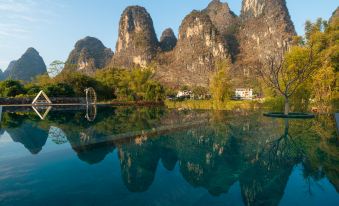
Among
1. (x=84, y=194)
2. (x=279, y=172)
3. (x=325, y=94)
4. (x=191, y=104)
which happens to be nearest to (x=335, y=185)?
(x=279, y=172)

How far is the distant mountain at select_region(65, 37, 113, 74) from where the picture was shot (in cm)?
13262

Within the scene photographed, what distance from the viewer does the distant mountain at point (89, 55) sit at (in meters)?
133

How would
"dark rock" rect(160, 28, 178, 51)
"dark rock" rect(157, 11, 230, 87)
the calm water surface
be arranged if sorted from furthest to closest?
"dark rock" rect(160, 28, 178, 51) < "dark rock" rect(157, 11, 230, 87) < the calm water surface

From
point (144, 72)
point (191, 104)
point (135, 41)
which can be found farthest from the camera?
point (135, 41)

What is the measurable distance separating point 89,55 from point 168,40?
45.9 meters

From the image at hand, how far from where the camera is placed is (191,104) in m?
26.5

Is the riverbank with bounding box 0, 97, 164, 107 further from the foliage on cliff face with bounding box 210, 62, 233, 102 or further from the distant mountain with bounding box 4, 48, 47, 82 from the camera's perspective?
the distant mountain with bounding box 4, 48, 47, 82

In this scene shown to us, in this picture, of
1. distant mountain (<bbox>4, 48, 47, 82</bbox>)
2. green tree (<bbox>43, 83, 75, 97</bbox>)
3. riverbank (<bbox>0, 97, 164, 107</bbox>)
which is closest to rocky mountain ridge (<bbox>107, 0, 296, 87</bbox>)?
green tree (<bbox>43, 83, 75, 97</bbox>)

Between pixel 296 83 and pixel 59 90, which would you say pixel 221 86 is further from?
pixel 59 90

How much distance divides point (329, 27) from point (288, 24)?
3993 inches

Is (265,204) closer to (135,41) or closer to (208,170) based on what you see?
(208,170)

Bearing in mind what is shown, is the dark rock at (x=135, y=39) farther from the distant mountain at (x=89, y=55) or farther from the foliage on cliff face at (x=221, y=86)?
the foliage on cliff face at (x=221, y=86)

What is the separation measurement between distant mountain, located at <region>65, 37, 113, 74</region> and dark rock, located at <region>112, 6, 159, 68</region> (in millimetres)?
12304

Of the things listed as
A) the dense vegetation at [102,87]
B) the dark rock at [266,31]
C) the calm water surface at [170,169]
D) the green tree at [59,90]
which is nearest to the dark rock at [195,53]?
the dark rock at [266,31]
